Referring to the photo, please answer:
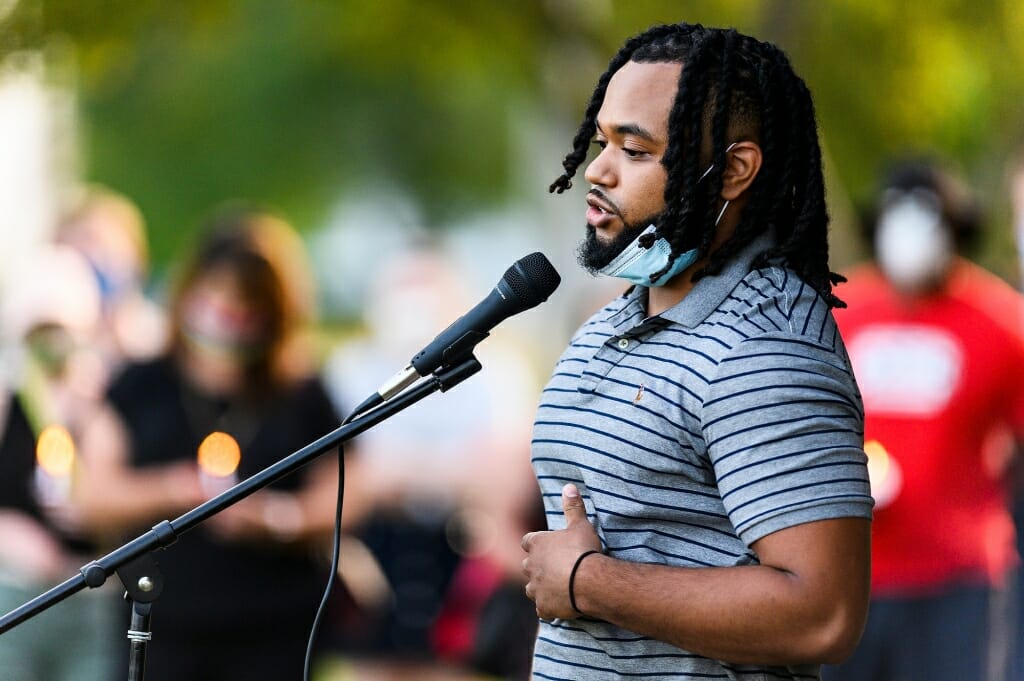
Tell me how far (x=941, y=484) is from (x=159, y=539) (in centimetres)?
366

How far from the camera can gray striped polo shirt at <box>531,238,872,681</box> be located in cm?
234

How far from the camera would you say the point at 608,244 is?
260 cm

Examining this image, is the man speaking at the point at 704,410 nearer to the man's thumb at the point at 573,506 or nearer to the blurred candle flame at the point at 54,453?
the man's thumb at the point at 573,506

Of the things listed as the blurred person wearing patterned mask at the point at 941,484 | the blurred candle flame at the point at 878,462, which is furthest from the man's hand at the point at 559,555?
the blurred candle flame at the point at 878,462

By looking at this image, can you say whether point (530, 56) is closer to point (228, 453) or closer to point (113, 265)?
point (113, 265)

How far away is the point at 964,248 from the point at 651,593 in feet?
13.7

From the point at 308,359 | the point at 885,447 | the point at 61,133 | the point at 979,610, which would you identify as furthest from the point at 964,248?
the point at 61,133

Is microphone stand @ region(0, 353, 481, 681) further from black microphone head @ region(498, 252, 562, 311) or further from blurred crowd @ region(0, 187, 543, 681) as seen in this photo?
blurred crowd @ region(0, 187, 543, 681)

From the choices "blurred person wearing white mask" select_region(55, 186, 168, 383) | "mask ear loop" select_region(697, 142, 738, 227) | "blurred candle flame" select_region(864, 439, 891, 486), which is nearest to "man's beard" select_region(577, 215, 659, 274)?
"mask ear loop" select_region(697, 142, 738, 227)

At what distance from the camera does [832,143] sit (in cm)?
1112

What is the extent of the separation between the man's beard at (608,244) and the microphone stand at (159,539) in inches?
10.7

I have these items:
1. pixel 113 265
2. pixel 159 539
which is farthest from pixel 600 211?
pixel 113 265

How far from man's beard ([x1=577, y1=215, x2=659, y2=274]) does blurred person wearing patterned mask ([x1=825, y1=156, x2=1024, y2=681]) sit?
302cm

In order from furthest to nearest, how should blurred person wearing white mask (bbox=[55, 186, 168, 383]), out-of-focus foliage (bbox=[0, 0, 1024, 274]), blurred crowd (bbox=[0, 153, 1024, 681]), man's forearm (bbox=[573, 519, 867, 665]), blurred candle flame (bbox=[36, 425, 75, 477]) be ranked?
out-of-focus foliage (bbox=[0, 0, 1024, 274]), blurred person wearing white mask (bbox=[55, 186, 168, 383]), blurred candle flame (bbox=[36, 425, 75, 477]), blurred crowd (bbox=[0, 153, 1024, 681]), man's forearm (bbox=[573, 519, 867, 665])
